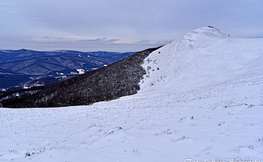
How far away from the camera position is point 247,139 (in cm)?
493

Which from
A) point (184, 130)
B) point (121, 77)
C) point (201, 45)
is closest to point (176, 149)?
point (184, 130)

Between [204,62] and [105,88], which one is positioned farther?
[105,88]

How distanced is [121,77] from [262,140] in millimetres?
38539

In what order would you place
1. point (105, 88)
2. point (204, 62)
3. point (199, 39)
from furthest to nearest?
point (199, 39) < point (105, 88) < point (204, 62)

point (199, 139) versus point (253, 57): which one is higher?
point (253, 57)

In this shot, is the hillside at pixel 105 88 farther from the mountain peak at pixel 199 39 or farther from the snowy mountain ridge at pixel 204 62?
the mountain peak at pixel 199 39

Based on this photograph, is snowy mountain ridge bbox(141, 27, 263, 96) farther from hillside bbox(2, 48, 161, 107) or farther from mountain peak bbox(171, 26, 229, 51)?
hillside bbox(2, 48, 161, 107)

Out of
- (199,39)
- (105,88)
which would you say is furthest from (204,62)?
(105,88)

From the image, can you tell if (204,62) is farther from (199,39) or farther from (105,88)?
(105,88)

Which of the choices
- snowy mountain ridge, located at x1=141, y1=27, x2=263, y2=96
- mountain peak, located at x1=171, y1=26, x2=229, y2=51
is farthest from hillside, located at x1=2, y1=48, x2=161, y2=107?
mountain peak, located at x1=171, y1=26, x2=229, y2=51

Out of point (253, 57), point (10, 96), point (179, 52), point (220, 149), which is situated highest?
point (179, 52)

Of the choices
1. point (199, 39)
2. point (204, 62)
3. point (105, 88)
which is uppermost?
point (199, 39)

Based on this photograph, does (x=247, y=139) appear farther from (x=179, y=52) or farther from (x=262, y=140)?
(x=179, y=52)

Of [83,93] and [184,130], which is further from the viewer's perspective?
[83,93]
